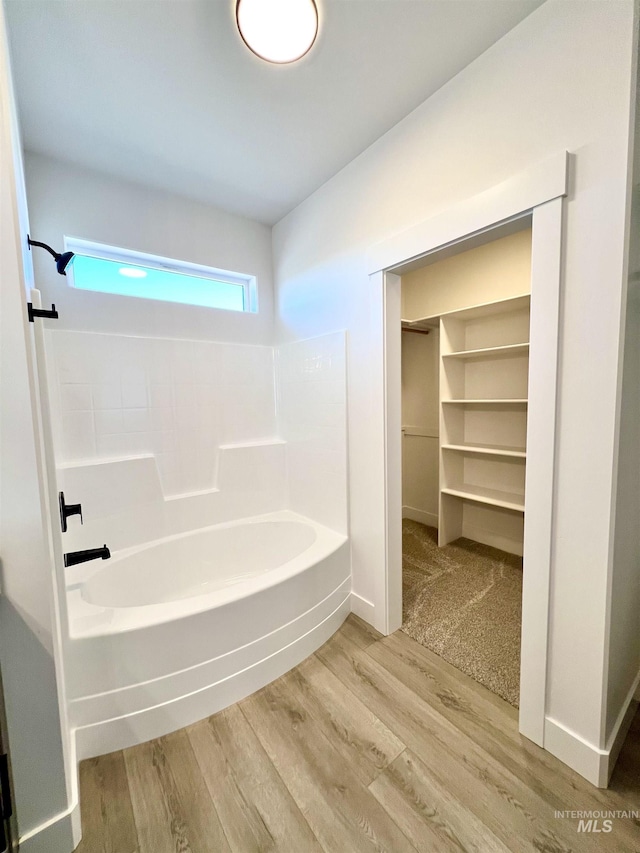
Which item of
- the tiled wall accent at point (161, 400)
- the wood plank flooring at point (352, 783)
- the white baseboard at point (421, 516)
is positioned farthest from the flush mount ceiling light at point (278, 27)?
the white baseboard at point (421, 516)

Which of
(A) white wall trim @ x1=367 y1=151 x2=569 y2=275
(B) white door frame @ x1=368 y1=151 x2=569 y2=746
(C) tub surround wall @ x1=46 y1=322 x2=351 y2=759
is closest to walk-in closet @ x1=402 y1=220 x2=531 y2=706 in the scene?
(A) white wall trim @ x1=367 y1=151 x2=569 y2=275

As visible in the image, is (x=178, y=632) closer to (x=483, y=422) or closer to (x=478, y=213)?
(x=478, y=213)

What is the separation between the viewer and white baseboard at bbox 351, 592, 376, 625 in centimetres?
200

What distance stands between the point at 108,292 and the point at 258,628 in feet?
6.85

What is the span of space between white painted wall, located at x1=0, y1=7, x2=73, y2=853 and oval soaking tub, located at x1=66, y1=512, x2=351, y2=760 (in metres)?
0.35

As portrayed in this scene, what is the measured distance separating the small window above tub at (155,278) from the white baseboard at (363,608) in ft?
7.26

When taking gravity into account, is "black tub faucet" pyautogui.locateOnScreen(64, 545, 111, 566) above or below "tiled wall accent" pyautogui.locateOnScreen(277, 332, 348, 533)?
below

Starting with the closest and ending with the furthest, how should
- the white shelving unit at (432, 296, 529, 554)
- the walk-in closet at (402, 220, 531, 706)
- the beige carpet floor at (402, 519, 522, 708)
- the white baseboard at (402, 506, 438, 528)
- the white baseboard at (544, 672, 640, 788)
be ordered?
the white baseboard at (544, 672, 640, 788), the beige carpet floor at (402, 519, 522, 708), the walk-in closet at (402, 220, 531, 706), the white shelving unit at (432, 296, 529, 554), the white baseboard at (402, 506, 438, 528)

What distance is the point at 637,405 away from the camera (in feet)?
3.92

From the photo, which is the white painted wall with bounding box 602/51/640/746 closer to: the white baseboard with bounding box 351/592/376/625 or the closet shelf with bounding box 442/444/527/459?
the white baseboard with bounding box 351/592/376/625

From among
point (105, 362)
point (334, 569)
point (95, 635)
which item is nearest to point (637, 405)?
point (334, 569)

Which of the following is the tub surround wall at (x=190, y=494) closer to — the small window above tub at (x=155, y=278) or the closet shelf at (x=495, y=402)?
the small window above tub at (x=155, y=278)

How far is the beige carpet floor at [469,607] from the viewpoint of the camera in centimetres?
168

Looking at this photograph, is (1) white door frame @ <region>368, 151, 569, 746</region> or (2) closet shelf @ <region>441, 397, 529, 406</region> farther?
(2) closet shelf @ <region>441, 397, 529, 406</region>
